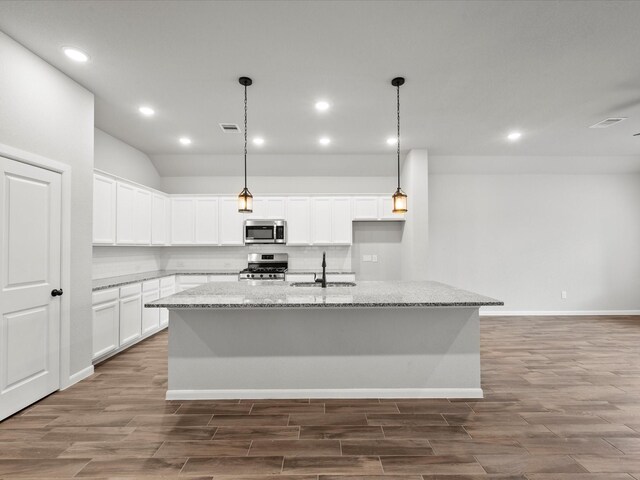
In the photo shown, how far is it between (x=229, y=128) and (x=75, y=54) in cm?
199

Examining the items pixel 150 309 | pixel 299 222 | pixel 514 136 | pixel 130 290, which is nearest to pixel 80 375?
pixel 130 290

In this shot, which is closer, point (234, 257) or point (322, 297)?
point (322, 297)

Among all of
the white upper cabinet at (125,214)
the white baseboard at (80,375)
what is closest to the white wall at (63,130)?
the white baseboard at (80,375)

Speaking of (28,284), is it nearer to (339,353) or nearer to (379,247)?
(339,353)

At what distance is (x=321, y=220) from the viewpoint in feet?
20.2

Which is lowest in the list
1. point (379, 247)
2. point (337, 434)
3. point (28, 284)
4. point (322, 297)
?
point (337, 434)

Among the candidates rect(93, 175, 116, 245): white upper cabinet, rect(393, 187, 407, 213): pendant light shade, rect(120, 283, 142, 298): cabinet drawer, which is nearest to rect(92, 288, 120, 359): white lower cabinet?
rect(120, 283, 142, 298): cabinet drawer

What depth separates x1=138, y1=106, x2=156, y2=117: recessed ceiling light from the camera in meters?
3.96

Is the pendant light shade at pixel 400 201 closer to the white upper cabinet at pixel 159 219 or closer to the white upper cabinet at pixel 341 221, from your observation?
the white upper cabinet at pixel 341 221

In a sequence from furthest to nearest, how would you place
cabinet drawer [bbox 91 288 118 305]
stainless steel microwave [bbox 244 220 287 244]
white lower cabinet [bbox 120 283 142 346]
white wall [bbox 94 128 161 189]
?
stainless steel microwave [bbox 244 220 287 244], white wall [bbox 94 128 161 189], white lower cabinet [bbox 120 283 142 346], cabinet drawer [bbox 91 288 118 305]

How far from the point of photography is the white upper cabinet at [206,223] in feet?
20.1

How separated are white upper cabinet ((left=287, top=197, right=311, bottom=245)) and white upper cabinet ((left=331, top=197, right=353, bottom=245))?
47 centimetres

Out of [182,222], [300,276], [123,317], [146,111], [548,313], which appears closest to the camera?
[146,111]

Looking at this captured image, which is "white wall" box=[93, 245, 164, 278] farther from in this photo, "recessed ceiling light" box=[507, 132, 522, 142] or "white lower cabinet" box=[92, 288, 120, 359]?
"recessed ceiling light" box=[507, 132, 522, 142]
